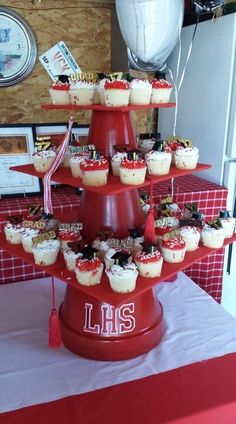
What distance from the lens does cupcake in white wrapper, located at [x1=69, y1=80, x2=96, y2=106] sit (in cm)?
92

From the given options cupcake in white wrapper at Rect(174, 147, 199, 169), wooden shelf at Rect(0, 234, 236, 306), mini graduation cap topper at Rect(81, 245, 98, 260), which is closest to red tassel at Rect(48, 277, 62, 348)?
wooden shelf at Rect(0, 234, 236, 306)

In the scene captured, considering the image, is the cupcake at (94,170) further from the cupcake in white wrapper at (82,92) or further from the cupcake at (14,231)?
the cupcake at (14,231)

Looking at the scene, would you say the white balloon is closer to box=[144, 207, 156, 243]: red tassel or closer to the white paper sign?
the white paper sign

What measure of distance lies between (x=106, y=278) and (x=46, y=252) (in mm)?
169

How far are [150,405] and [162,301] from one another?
493mm

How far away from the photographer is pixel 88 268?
3.04ft

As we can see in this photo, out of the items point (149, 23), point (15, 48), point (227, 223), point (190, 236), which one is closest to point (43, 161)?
point (190, 236)

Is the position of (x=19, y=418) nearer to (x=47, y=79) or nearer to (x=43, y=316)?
(x=43, y=316)

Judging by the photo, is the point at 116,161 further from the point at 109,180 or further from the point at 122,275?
the point at 122,275

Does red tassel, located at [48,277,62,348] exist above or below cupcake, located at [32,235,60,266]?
below

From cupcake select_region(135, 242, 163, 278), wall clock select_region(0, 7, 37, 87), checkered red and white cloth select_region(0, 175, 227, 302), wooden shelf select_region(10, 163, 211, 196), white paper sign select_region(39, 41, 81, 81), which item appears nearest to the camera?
→ wooden shelf select_region(10, 163, 211, 196)

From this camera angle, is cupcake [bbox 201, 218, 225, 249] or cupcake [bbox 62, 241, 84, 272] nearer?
cupcake [bbox 62, 241, 84, 272]

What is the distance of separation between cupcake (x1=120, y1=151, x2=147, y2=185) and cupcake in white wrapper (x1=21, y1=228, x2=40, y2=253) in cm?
31

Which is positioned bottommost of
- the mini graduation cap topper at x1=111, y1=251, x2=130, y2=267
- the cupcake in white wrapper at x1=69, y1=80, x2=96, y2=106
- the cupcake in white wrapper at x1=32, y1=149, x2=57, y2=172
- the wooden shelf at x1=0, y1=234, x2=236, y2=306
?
the wooden shelf at x1=0, y1=234, x2=236, y2=306
